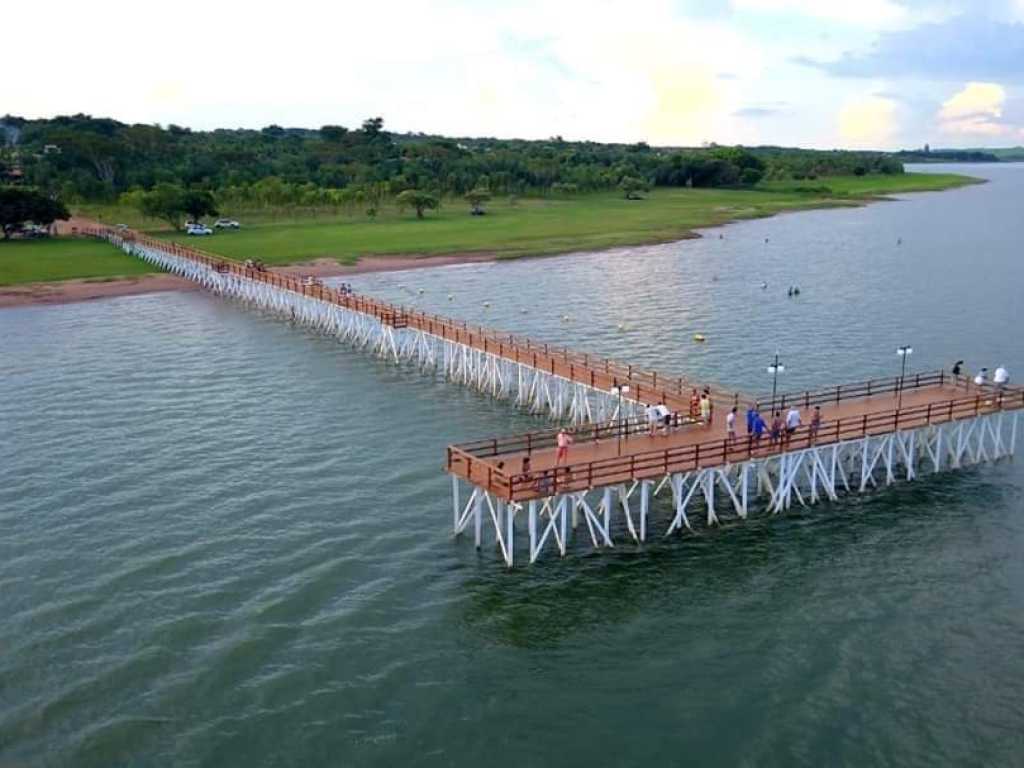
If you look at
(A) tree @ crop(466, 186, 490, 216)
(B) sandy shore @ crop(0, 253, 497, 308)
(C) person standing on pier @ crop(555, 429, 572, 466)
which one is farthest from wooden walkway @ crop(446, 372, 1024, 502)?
(A) tree @ crop(466, 186, 490, 216)

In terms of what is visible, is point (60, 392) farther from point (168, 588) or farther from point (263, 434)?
point (168, 588)

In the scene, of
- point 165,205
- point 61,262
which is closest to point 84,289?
point 61,262

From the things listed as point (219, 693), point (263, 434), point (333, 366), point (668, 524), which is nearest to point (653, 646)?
point (668, 524)

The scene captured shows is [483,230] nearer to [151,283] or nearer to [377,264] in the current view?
[377,264]

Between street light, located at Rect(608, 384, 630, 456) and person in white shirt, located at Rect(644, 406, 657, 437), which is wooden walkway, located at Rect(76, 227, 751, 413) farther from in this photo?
person in white shirt, located at Rect(644, 406, 657, 437)

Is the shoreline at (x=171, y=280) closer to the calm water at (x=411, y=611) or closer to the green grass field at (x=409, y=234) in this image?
the green grass field at (x=409, y=234)

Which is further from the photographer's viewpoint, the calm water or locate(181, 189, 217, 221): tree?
locate(181, 189, 217, 221): tree
